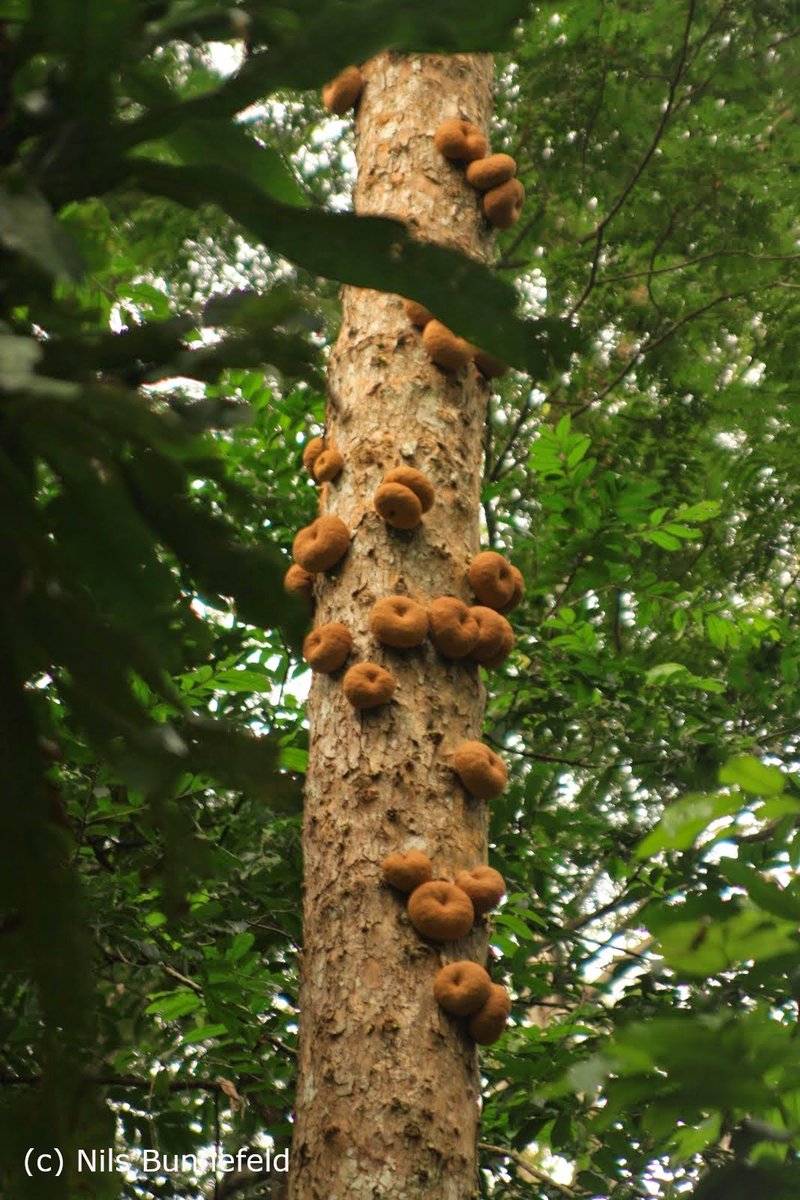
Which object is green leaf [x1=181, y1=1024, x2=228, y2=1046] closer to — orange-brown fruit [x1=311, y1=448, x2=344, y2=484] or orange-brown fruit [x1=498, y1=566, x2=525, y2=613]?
orange-brown fruit [x1=498, y1=566, x2=525, y2=613]

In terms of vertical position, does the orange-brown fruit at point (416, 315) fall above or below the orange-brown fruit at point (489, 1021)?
above

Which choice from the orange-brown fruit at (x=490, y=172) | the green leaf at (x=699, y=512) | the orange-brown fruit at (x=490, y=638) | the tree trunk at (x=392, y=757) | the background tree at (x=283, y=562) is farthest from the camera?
the green leaf at (x=699, y=512)

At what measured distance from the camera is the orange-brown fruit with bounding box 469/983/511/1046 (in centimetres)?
210

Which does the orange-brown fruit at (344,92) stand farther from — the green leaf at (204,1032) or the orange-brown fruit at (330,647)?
the green leaf at (204,1032)

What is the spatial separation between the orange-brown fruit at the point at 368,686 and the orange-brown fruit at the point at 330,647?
6 centimetres

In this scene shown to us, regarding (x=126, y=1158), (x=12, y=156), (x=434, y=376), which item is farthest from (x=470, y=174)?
(x=126, y=1158)

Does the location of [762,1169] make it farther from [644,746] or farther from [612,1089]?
[644,746]

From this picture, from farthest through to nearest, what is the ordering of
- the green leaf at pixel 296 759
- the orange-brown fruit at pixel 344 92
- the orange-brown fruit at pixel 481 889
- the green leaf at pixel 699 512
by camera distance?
the green leaf at pixel 699 512 → the orange-brown fruit at pixel 344 92 → the green leaf at pixel 296 759 → the orange-brown fruit at pixel 481 889

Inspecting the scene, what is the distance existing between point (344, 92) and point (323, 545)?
1.35 metres

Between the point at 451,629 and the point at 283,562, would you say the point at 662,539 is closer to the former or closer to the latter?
the point at 451,629

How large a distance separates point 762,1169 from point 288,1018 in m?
2.80

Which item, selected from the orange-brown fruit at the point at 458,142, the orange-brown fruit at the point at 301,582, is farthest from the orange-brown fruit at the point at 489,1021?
the orange-brown fruit at the point at 458,142

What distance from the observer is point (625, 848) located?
4.05m

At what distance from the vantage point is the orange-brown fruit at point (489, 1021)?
2.10 metres
